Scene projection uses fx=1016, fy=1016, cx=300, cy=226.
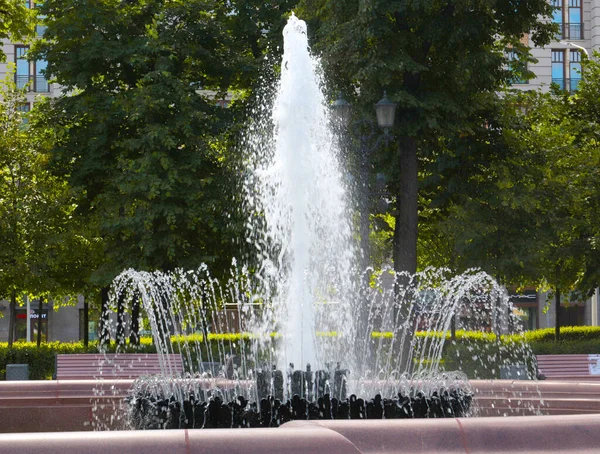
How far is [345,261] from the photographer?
19797 mm

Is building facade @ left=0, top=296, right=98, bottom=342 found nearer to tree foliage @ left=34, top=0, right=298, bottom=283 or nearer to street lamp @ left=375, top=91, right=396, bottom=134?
tree foliage @ left=34, top=0, right=298, bottom=283

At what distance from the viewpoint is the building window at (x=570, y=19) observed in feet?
160

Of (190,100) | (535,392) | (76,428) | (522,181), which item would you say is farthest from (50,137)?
(535,392)

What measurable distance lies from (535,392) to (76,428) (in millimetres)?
5451

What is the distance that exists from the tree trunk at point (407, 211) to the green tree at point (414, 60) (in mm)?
22

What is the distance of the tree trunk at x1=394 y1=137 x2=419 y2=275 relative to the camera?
2192cm

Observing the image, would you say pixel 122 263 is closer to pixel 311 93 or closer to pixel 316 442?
pixel 311 93

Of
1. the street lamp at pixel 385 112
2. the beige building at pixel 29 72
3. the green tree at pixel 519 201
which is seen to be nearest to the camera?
the street lamp at pixel 385 112

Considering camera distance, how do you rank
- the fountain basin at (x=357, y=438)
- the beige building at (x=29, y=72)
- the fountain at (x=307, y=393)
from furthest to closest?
1. the beige building at (x=29, y=72)
2. the fountain at (x=307, y=393)
3. the fountain basin at (x=357, y=438)

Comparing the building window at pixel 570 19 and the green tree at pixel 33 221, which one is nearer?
the green tree at pixel 33 221

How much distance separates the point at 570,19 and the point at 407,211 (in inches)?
1196

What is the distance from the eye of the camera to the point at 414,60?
22.4m

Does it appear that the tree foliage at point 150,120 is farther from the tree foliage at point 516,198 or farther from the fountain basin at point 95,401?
the fountain basin at point 95,401

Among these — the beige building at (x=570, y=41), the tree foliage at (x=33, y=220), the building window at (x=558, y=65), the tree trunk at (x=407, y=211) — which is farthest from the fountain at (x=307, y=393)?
the building window at (x=558, y=65)
